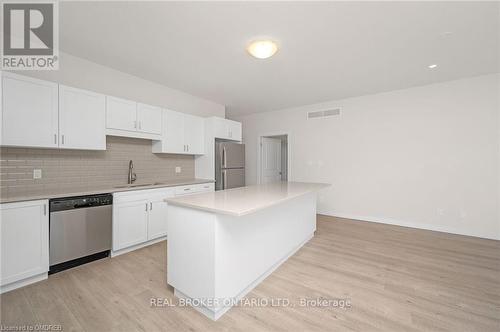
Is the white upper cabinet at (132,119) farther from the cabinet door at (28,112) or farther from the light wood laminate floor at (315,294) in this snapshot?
the light wood laminate floor at (315,294)

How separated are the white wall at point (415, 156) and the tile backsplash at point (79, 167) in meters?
3.40

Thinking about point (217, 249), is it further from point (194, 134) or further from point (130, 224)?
point (194, 134)

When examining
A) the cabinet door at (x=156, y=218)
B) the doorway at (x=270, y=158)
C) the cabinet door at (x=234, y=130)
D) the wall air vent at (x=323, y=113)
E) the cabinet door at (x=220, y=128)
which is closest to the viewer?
the cabinet door at (x=156, y=218)

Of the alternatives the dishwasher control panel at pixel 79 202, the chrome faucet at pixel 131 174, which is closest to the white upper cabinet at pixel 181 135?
the chrome faucet at pixel 131 174

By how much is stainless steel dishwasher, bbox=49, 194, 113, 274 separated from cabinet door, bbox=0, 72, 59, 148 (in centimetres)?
71

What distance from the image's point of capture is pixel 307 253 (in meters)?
2.79

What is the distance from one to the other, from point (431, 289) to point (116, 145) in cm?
420

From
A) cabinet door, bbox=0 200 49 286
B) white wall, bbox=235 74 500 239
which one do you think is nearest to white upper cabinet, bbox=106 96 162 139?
cabinet door, bbox=0 200 49 286

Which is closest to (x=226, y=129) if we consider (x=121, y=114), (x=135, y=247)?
(x=121, y=114)

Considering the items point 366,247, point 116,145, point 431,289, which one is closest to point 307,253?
point 366,247

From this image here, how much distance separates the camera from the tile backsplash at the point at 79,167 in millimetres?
2273

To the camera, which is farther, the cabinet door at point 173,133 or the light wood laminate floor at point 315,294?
the cabinet door at point 173,133

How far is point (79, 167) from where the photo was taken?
2.77 metres

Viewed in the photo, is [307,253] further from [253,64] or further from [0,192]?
[0,192]
